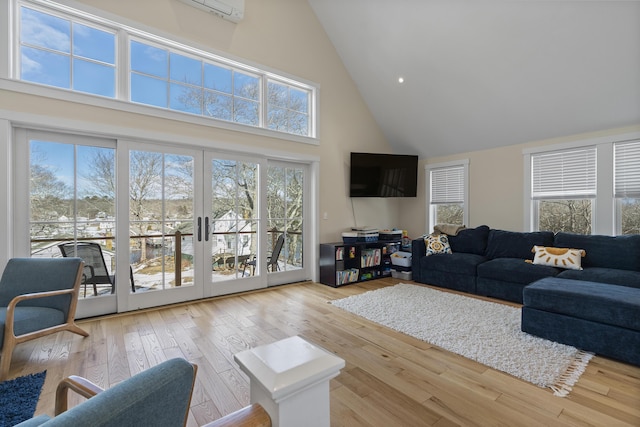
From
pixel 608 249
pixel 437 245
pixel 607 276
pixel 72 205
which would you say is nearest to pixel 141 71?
pixel 72 205

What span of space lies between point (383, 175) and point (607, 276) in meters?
3.19

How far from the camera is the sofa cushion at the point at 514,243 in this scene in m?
4.00

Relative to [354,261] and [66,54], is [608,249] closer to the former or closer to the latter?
[354,261]

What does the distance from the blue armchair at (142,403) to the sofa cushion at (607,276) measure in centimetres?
402

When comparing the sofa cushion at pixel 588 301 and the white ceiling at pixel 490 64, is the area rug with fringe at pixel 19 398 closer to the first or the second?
the sofa cushion at pixel 588 301

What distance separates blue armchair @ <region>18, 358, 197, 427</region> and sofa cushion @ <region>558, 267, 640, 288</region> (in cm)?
402

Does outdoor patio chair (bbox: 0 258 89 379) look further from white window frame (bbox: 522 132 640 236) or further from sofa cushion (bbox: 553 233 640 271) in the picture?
white window frame (bbox: 522 132 640 236)

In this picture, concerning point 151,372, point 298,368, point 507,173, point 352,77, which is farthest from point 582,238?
point 151,372

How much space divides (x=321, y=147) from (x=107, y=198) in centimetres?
299

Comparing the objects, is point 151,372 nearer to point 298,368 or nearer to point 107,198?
point 298,368

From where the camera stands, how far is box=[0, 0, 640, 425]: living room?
2756 millimetres

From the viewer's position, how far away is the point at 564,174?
4.17 m

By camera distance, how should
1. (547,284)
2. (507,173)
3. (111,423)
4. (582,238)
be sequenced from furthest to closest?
1. (507,173)
2. (582,238)
3. (547,284)
4. (111,423)

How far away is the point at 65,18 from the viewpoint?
296 cm
